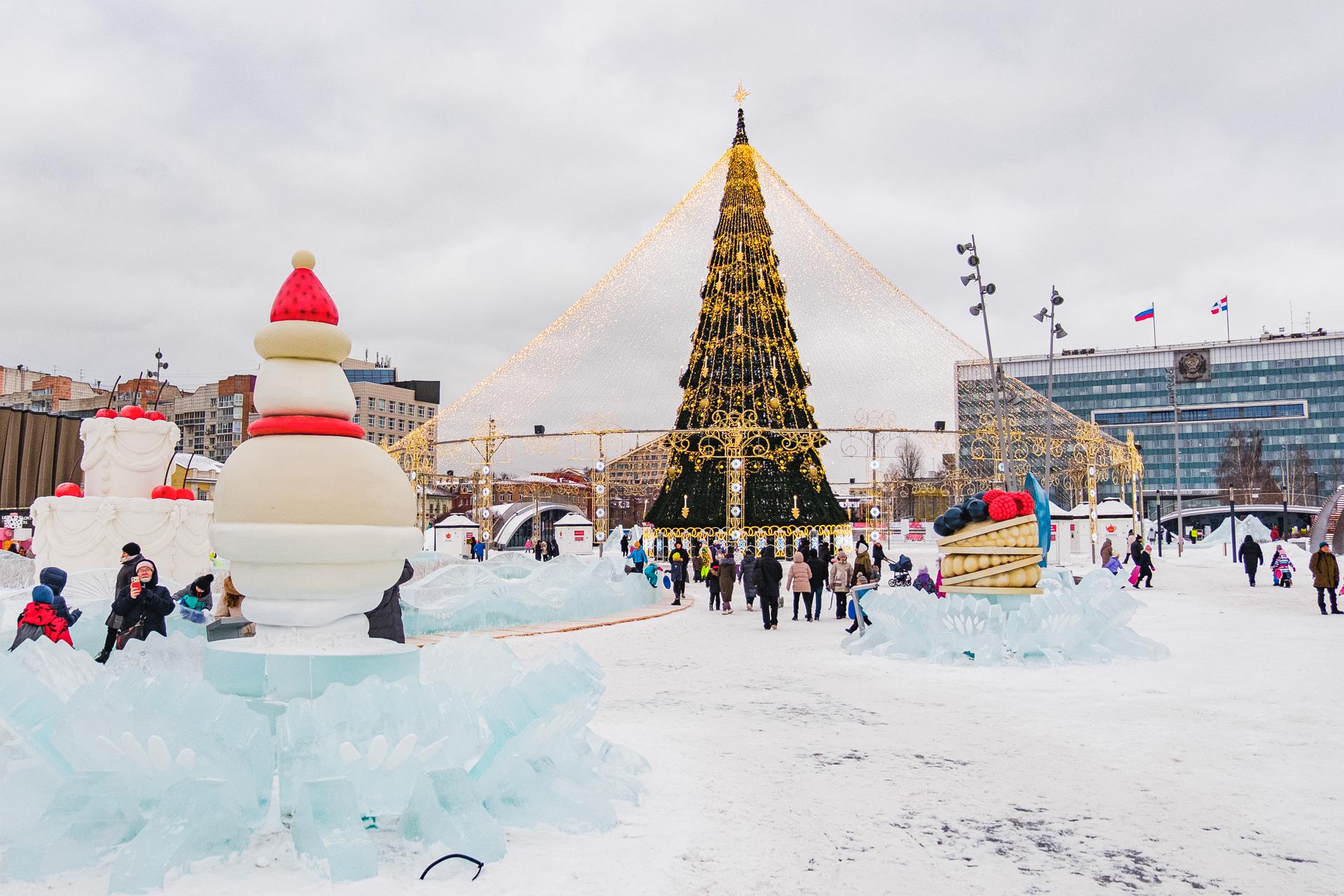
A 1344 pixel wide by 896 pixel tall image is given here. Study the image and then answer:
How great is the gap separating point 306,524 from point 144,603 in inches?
162

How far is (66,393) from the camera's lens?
316ft

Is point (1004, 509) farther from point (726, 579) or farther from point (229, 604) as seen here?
point (229, 604)

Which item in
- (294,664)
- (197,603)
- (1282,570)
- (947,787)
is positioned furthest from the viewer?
(1282,570)

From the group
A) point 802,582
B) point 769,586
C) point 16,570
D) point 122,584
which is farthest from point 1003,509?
point 16,570

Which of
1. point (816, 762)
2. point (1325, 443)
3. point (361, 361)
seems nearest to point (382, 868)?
point (816, 762)

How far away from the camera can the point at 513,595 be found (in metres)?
16.2

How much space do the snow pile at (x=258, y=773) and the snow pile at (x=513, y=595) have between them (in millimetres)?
9774

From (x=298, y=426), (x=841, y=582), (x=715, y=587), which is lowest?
(x=715, y=587)

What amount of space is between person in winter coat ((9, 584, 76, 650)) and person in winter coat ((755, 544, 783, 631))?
408 inches

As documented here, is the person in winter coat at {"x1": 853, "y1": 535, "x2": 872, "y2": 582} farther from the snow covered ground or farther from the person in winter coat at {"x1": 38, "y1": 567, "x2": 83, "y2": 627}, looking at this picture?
the person in winter coat at {"x1": 38, "y1": 567, "x2": 83, "y2": 627}

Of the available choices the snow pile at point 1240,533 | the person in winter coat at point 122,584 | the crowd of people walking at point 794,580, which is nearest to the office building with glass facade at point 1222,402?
the snow pile at point 1240,533

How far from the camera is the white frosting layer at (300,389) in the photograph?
A: 5574 mm

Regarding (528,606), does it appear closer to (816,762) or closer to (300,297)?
(816,762)

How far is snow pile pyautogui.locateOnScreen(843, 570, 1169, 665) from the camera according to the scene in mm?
11336
